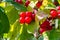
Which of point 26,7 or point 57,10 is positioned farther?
point 26,7

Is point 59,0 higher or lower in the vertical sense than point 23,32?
higher

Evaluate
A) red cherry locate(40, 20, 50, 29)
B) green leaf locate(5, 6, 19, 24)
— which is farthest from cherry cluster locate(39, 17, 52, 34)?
green leaf locate(5, 6, 19, 24)

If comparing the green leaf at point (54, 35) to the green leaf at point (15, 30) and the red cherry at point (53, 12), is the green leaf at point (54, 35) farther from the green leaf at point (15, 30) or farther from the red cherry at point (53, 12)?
the green leaf at point (15, 30)

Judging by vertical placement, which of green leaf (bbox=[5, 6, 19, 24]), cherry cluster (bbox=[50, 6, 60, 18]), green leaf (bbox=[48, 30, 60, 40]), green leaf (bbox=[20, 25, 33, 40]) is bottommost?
green leaf (bbox=[20, 25, 33, 40])

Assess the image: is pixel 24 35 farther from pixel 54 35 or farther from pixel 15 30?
pixel 54 35

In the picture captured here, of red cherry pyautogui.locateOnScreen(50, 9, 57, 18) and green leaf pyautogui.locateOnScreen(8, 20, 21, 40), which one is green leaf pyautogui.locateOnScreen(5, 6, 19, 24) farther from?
red cherry pyautogui.locateOnScreen(50, 9, 57, 18)

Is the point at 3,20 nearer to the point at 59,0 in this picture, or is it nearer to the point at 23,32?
the point at 23,32

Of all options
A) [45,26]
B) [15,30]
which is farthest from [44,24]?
[15,30]

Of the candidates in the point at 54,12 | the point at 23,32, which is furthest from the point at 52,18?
the point at 23,32
